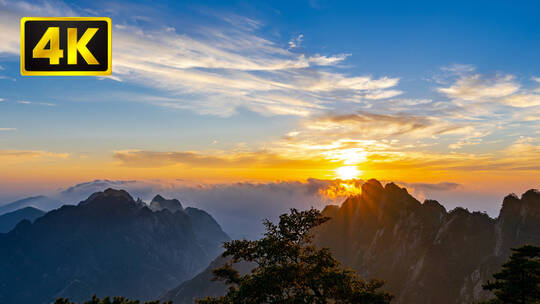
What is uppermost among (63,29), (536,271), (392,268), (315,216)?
(63,29)

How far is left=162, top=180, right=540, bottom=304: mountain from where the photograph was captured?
336ft

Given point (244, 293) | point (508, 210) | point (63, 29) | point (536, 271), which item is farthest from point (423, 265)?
point (63, 29)

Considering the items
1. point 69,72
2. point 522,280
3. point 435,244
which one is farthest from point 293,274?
point 435,244

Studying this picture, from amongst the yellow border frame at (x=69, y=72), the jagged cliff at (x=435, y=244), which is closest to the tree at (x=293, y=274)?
the yellow border frame at (x=69, y=72)

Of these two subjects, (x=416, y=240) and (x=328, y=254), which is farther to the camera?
(x=416, y=240)

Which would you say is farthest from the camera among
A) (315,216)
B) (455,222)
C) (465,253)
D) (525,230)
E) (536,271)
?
(455,222)

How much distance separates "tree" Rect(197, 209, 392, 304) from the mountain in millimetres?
87463

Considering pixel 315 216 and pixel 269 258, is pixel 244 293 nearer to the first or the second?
pixel 269 258

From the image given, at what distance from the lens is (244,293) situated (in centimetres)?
2650

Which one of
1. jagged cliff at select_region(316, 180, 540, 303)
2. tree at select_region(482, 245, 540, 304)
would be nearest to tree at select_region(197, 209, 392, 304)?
tree at select_region(482, 245, 540, 304)

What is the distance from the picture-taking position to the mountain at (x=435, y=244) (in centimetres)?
10231

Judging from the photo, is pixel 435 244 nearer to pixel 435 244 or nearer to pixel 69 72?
pixel 435 244

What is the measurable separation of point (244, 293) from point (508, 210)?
120m

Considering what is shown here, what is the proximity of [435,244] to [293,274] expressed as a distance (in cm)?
12654
